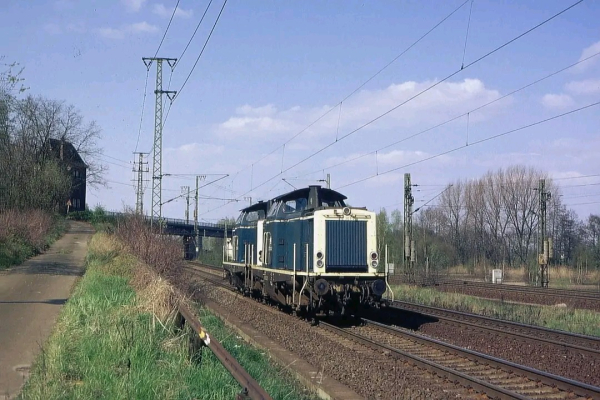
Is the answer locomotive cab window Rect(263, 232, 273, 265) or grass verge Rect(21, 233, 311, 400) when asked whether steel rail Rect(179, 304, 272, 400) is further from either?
locomotive cab window Rect(263, 232, 273, 265)

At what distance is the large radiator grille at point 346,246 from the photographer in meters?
16.6

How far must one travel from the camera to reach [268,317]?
1866cm

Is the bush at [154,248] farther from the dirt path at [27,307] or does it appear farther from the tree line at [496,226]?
the tree line at [496,226]

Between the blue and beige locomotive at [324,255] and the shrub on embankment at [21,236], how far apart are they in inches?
457

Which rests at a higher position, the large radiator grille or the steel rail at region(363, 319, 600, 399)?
the large radiator grille

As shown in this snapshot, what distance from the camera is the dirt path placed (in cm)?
848

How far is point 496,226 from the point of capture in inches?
2645

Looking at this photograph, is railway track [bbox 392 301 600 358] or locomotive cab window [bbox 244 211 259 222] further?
locomotive cab window [bbox 244 211 259 222]

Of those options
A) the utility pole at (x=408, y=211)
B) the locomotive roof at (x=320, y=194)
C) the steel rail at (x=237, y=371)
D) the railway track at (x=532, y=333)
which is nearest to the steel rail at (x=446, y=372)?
the railway track at (x=532, y=333)

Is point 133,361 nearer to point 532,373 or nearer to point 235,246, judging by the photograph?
point 532,373

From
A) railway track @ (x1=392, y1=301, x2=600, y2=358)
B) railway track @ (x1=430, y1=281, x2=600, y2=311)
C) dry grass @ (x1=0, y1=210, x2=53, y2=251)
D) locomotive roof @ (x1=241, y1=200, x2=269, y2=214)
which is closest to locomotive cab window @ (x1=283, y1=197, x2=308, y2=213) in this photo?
locomotive roof @ (x1=241, y1=200, x2=269, y2=214)

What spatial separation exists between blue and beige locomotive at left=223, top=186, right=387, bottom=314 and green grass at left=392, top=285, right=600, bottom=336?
18.4 ft

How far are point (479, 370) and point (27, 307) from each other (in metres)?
9.58

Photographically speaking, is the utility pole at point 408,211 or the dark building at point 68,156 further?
the dark building at point 68,156
